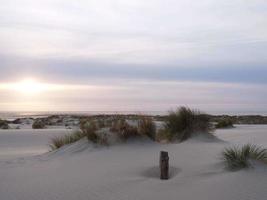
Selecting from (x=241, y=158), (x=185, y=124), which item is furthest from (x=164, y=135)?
(x=241, y=158)

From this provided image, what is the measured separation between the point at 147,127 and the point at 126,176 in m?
4.32

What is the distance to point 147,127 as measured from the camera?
12.8m

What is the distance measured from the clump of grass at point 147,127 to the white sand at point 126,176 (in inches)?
29.8

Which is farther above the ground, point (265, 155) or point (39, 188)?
point (265, 155)

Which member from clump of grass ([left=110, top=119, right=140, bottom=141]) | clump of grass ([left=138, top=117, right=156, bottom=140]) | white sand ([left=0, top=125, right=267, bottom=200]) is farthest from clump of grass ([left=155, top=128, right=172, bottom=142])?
white sand ([left=0, top=125, right=267, bottom=200])

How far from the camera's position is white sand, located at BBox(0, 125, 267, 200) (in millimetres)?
7143

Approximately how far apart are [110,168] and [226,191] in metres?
3.03

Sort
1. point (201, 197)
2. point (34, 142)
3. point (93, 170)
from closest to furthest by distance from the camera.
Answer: point (201, 197) < point (93, 170) < point (34, 142)

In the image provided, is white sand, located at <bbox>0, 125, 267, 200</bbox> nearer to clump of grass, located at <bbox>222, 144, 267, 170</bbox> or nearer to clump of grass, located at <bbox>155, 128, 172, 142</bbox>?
clump of grass, located at <bbox>222, 144, 267, 170</bbox>

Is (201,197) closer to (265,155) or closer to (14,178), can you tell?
(265,155)

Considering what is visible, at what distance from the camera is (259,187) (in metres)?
6.97

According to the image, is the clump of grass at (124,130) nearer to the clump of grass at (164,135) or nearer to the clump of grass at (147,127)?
the clump of grass at (147,127)

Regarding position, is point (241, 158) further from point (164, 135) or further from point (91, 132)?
point (164, 135)

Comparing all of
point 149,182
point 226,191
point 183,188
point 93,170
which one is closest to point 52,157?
point 93,170
